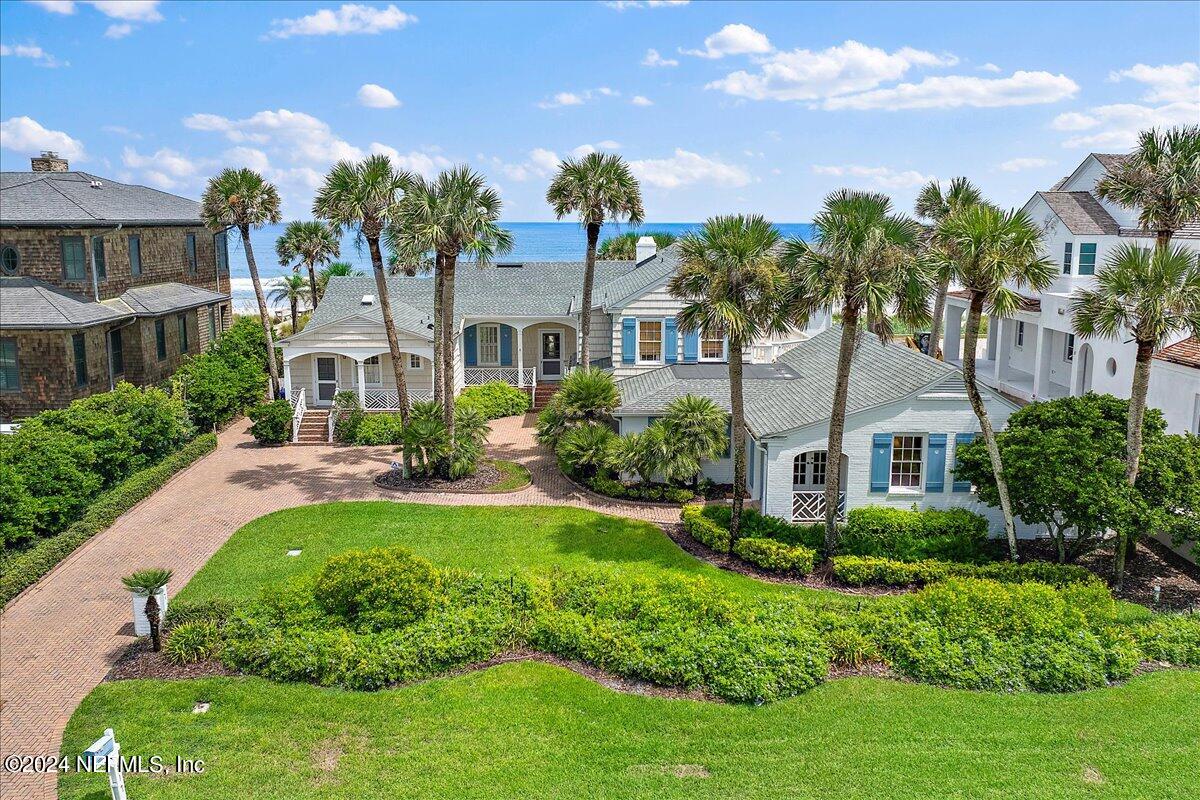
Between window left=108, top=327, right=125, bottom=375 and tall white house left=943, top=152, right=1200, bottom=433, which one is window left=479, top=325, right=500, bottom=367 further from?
tall white house left=943, top=152, right=1200, bottom=433

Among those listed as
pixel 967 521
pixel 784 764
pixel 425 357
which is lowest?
pixel 784 764

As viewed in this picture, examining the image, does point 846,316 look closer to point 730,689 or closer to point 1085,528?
point 1085,528

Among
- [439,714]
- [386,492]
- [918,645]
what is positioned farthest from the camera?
[386,492]

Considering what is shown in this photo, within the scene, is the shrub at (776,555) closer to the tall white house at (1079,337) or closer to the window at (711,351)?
the tall white house at (1079,337)

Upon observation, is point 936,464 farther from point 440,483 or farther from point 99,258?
point 99,258

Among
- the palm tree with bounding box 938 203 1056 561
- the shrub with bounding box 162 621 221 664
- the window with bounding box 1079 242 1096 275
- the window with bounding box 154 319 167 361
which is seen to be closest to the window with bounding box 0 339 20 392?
the window with bounding box 154 319 167 361

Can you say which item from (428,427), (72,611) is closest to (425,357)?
(428,427)

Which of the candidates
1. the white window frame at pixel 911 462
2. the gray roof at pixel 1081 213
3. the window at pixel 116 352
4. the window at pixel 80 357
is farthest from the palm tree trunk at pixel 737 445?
the window at pixel 116 352

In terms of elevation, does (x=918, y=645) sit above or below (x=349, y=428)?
below

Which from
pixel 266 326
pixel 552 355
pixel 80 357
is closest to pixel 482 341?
pixel 552 355
